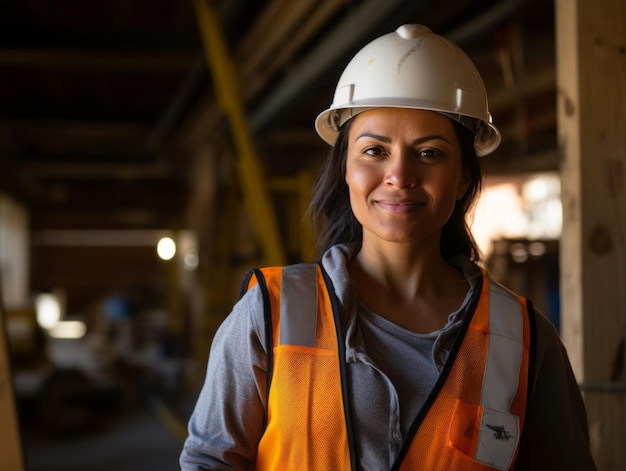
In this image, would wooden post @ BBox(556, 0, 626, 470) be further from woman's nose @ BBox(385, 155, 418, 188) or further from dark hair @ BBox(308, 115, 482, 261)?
woman's nose @ BBox(385, 155, 418, 188)

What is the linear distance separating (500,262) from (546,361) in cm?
386

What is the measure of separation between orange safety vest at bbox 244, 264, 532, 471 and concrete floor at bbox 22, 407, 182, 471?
4641mm

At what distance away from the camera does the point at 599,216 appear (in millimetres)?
2055

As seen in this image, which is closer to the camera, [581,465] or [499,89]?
[581,465]

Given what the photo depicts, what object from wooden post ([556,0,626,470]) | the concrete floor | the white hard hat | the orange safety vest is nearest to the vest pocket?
the orange safety vest

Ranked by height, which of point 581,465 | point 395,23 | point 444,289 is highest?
point 395,23

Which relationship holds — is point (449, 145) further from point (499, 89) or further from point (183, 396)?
point (183, 396)

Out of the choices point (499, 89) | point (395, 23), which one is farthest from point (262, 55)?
point (395, 23)

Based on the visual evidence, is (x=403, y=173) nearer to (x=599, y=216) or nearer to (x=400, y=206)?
(x=400, y=206)

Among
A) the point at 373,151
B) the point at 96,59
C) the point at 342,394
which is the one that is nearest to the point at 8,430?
the point at 342,394

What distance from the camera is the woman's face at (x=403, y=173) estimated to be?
1.44 m

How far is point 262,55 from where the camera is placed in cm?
575

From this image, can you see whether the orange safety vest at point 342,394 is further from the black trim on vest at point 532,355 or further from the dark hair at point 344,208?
the dark hair at point 344,208

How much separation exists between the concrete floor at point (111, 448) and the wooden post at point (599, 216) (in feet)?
14.0
